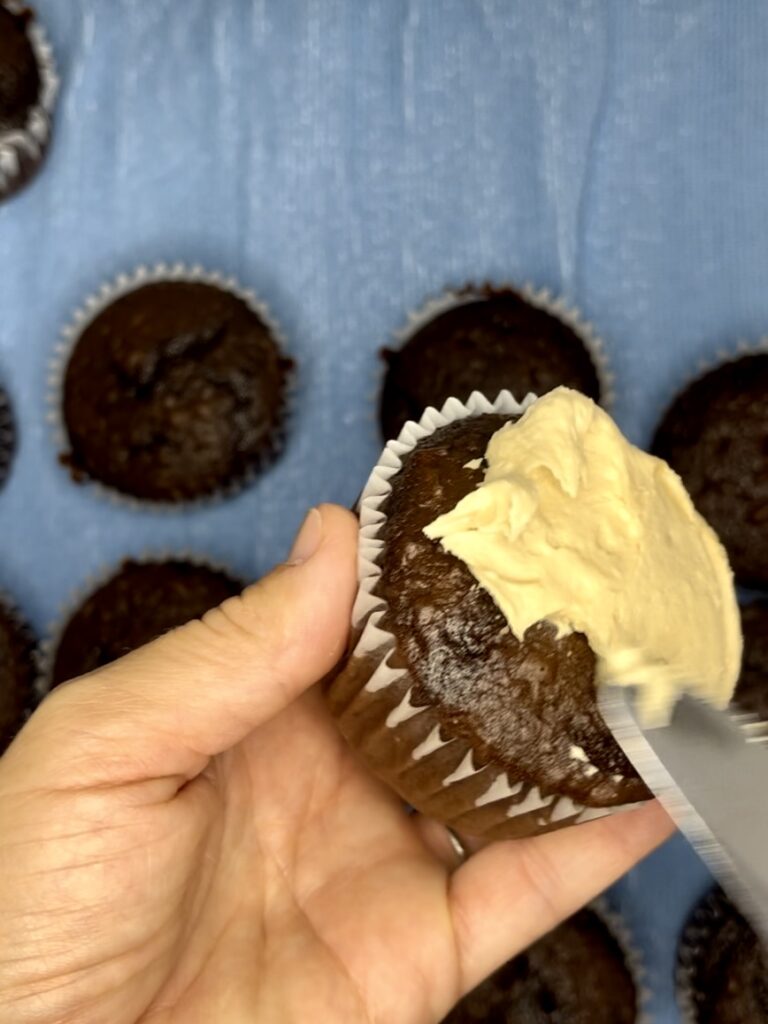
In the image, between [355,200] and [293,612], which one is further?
[355,200]

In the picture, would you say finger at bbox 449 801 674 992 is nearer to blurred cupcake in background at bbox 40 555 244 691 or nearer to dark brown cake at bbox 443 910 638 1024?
dark brown cake at bbox 443 910 638 1024

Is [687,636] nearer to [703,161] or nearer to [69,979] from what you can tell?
[69,979]

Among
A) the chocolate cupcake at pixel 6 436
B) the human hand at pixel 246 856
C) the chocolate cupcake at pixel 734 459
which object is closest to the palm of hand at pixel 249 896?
the human hand at pixel 246 856

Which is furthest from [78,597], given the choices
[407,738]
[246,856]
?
[407,738]

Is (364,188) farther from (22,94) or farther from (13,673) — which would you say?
(13,673)

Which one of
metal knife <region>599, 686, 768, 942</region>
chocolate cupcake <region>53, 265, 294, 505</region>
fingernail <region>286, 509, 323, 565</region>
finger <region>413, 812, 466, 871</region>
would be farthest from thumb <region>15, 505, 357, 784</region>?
chocolate cupcake <region>53, 265, 294, 505</region>

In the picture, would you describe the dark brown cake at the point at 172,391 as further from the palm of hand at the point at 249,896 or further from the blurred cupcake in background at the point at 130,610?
the palm of hand at the point at 249,896

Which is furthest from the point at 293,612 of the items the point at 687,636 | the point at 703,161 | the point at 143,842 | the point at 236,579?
the point at 703,161
